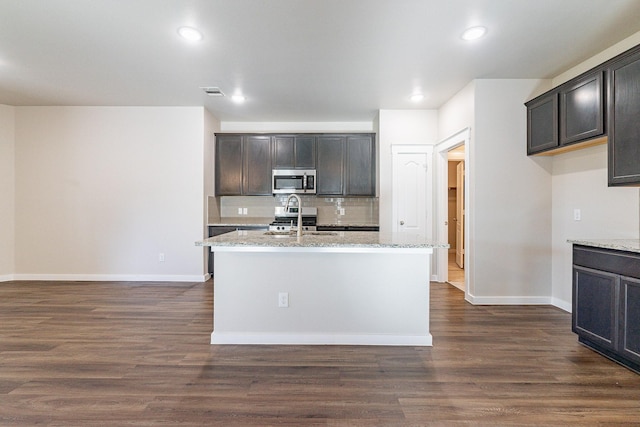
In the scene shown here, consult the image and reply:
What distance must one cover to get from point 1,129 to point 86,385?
4924mm

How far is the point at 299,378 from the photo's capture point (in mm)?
2049

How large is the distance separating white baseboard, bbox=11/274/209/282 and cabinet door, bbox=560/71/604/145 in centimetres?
494

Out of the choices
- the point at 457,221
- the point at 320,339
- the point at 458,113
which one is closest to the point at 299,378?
the point at 320,339

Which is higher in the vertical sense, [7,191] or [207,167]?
[207,167]

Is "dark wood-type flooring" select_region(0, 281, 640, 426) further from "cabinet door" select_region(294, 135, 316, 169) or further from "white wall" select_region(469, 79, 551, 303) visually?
"cabinet door" select_region(294, 135, 316, 169)

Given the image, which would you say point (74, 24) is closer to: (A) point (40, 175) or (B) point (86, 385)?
(B) point (86, 385)

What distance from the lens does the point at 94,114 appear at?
15.5 feet

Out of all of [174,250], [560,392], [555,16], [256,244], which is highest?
[555,16]

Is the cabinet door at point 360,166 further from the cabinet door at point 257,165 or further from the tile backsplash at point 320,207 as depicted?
the cabinet door at point 257,165

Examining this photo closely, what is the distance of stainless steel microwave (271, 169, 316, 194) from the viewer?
5.15 metres

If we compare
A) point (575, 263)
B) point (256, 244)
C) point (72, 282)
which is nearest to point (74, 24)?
point (256, 244)

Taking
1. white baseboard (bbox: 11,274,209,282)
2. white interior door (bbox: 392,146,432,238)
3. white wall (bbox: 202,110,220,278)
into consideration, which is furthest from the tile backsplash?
white baseboard (bbox: 11,274,209,282)

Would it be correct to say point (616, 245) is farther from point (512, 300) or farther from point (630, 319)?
point (512, 300)

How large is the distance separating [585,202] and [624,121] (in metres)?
1.05
